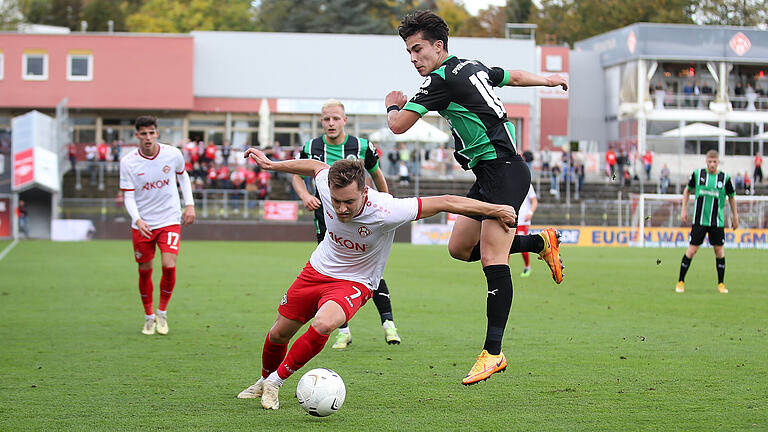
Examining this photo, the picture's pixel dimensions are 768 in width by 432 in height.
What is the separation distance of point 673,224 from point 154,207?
24625 millimetres

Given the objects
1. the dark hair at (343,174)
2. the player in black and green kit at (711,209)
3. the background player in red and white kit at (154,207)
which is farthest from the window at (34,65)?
the dark hair at (343,174)

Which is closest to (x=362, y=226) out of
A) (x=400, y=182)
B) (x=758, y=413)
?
(x=758, y=413)

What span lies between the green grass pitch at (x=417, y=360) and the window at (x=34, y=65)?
32.6 meters

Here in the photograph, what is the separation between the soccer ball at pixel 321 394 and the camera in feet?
19.0

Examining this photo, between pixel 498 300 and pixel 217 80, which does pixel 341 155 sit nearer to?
pixel 498 300

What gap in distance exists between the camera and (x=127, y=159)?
10.1 metres

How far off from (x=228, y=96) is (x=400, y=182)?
13.9m

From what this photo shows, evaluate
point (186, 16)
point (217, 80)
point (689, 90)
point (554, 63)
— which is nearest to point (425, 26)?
point (217, 80)

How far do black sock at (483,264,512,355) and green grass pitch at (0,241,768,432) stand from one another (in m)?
0.46

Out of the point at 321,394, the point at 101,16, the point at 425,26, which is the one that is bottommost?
the point at 321,394

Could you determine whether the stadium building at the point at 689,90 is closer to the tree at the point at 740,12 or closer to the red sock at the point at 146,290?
the tree at the point at 740,12

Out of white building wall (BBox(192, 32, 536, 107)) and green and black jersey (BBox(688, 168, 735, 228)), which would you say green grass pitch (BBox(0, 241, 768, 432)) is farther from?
white building wall (BBox(192, 32, 536, 107))

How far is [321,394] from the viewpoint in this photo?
19.0ft

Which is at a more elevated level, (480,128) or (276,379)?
(480,128)
